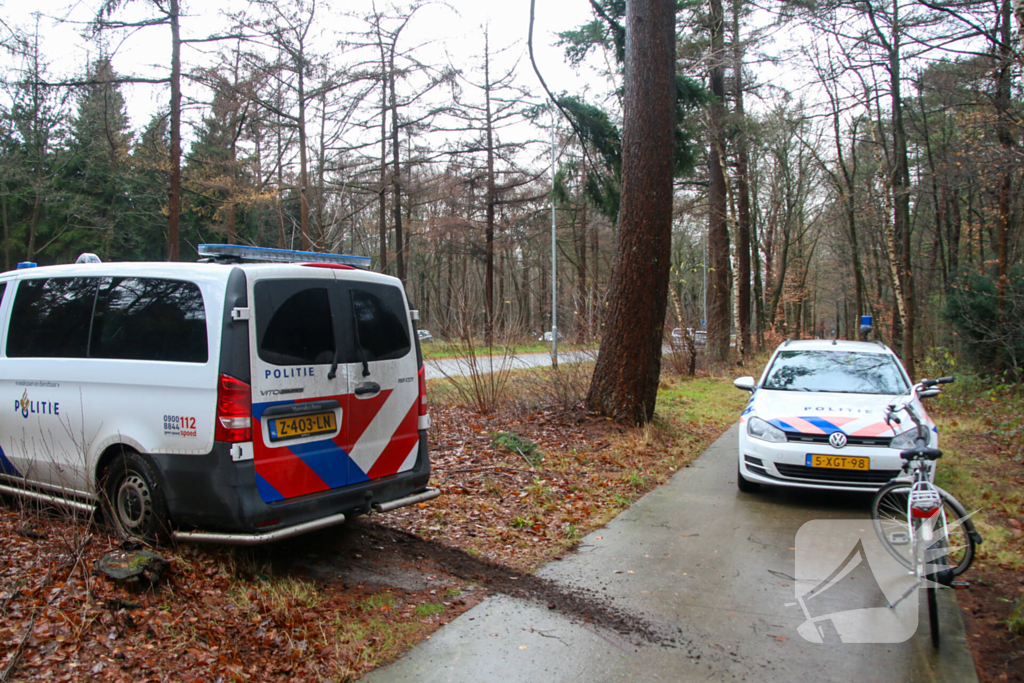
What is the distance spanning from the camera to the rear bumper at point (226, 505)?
3951 mm

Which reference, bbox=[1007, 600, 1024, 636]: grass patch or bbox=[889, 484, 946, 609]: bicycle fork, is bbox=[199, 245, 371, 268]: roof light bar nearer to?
bbox=[889, 484, 946, 609]: bicycle fork

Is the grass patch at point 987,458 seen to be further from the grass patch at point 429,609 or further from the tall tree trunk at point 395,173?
the tall tree trunk at point 395,173

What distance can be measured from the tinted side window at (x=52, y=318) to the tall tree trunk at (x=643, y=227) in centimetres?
679

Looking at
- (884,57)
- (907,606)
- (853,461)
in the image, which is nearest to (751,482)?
(853,461)

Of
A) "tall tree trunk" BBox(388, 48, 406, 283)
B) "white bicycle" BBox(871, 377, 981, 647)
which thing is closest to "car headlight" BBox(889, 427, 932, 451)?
"white bicycle" BBox(871, 377, 981, 647)

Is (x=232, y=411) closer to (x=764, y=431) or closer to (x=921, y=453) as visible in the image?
(x=921, y=453)

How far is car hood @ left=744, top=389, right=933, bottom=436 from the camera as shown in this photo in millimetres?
6383

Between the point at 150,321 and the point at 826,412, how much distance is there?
595 cm

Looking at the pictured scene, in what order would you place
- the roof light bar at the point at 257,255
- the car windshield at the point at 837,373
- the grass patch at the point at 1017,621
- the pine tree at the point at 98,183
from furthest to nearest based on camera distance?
1. the pine tree at the point at 98,183
2. the car windshield at the point at 837,373
3. the roof light bar at the point at 257,255
4. the grass patch at the point at 1017,621

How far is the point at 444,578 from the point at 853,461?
3.95 m

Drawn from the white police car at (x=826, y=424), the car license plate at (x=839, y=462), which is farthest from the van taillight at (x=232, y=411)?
the car license plate at (x=839, y=462)

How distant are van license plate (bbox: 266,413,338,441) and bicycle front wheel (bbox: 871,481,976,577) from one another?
12.5 feet

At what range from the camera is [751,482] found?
7.10 meters

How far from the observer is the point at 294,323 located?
4312 mm
